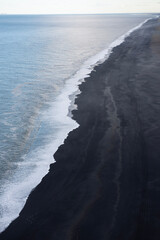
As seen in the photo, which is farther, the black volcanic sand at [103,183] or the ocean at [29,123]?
the ocean at [29,123]

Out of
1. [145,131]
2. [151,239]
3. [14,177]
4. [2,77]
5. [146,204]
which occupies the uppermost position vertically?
[2,77]

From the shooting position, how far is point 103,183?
9.48 meters

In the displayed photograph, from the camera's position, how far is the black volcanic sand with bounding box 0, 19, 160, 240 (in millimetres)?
7551

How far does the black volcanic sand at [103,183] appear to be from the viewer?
7.55 metres

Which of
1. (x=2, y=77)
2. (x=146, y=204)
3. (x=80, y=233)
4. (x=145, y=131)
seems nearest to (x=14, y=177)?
(x=80, y=233)

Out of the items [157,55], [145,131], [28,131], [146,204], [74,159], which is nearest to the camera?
[146,204]

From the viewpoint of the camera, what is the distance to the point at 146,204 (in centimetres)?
832

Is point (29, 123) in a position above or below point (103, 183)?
above

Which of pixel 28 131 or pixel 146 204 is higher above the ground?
pixel 28 131

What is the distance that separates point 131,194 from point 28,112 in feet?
32.1

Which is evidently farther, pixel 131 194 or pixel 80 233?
pixel 131 194

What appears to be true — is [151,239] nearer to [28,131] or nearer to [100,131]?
[100,131]

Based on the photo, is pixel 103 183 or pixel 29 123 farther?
pixel 29 123

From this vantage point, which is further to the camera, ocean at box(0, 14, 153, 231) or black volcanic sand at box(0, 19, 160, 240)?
ocean at box(0, 14, 153, 231)
